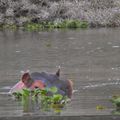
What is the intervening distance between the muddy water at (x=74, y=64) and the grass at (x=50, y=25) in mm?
4962

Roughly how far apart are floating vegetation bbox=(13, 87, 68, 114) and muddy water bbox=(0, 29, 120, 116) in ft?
0.32

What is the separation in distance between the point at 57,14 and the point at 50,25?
3.79ft

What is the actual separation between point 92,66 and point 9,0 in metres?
13.5

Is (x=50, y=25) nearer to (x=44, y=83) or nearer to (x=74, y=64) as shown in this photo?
(x=74, y=64)

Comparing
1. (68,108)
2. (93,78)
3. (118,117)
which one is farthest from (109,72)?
(118,117)

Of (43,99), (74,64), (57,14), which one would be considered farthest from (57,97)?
(57,14)

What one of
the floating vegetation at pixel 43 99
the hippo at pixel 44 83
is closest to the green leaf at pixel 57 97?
the floating vegetation at pixel 43 99

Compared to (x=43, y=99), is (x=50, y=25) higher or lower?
lower

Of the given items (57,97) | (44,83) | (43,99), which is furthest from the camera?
(44,83)

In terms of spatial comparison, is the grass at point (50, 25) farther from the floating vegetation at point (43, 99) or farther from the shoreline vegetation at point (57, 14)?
the floating vegetation at point (43, 99)

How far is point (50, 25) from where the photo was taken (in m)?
22.9

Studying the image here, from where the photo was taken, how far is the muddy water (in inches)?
281

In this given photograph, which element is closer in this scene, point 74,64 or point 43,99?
point 43,99

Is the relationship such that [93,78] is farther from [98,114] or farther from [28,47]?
[28,47]
